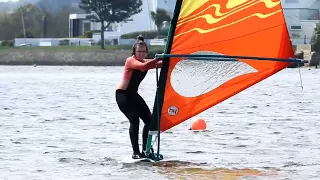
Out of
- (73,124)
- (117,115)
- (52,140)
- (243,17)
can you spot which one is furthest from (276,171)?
(117,115)

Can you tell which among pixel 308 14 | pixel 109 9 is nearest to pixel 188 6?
pixel 109 9

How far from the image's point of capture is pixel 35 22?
115938mm

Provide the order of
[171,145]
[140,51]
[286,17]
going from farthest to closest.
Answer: [286,17] → [171,145] → [140,51]

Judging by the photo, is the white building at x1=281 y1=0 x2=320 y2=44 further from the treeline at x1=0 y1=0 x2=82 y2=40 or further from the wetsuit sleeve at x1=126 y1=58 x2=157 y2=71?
the wetsuit sleeve at x1=126 y1=58 x2=157 y2=71

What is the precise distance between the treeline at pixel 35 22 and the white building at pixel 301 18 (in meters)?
31.7

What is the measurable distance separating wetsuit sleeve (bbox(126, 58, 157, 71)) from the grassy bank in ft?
199

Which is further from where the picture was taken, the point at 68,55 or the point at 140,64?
the point at 68,55

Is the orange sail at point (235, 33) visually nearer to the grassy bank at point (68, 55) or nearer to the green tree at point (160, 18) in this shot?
the grassy bank at point (68, 55)

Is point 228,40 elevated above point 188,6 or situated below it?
below

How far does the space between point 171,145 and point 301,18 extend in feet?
253

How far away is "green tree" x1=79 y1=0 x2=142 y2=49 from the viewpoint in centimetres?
8256

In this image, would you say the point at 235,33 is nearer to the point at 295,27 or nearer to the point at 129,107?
the point at 129,107

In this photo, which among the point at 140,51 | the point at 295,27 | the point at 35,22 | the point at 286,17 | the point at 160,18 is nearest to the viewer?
the point at 140,51

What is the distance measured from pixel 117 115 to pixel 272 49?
29.0ft
